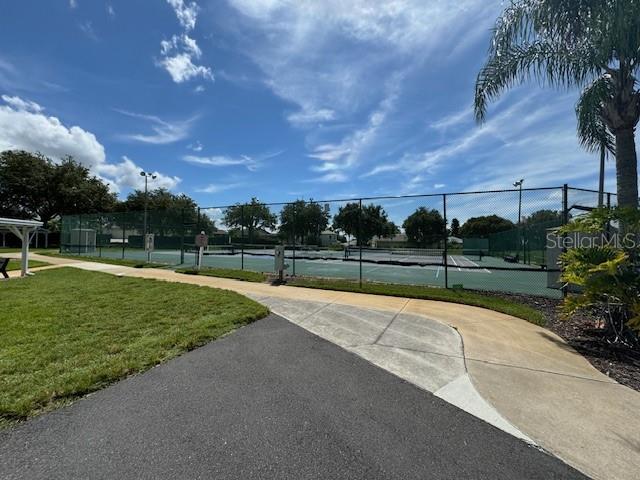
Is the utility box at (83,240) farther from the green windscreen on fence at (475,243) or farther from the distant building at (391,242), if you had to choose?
the green windscreen on fence at (475,243)

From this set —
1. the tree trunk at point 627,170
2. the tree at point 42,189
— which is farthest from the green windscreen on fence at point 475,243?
the tree at point 42,189

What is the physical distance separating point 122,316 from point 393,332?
15.3ft

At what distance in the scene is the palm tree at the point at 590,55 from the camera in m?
5.32

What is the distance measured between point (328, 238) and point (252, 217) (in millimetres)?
3913

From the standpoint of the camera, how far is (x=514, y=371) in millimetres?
3752

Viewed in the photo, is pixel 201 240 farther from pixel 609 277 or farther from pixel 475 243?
pixel 475 243

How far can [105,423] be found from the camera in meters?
2.57

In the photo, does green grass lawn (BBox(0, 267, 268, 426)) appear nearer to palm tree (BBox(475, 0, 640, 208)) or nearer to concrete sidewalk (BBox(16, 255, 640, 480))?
concrete sidewalk (BBox(16, 255, 640, 480))

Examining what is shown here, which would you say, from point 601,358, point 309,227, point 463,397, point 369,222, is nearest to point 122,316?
point 463,397

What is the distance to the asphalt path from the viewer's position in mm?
2098

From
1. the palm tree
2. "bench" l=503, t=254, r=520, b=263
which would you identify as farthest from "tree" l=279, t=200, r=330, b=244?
"bench" l=503, t=254, r=520, b=263

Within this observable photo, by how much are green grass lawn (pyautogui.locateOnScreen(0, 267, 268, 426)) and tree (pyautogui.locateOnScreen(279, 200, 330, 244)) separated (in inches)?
191

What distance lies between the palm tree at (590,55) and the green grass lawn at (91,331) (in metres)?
7.32

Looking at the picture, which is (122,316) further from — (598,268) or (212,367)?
(598,268)
